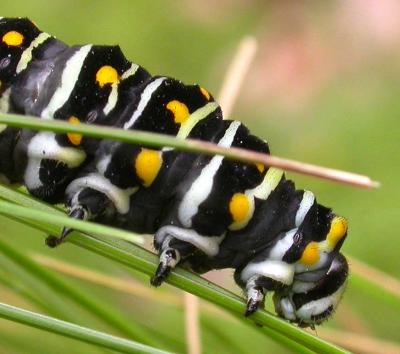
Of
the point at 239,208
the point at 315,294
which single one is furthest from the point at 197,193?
the point at 315,294

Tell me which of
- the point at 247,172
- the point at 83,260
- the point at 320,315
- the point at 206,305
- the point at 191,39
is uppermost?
the point at 191,39

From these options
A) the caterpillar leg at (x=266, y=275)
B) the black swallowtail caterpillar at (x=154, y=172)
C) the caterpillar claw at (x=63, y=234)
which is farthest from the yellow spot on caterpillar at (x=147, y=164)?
the caterpillar leg at (x=266, y=275)

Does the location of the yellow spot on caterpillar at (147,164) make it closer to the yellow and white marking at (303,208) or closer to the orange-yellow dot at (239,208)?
the orange-yellow dot at (239,208)

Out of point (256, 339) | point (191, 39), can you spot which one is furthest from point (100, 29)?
point (256, 339)

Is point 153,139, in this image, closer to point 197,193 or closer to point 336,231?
point 197,193

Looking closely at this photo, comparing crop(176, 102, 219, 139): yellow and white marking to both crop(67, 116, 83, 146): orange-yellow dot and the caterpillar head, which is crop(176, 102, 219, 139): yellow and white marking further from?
the caterpillar head

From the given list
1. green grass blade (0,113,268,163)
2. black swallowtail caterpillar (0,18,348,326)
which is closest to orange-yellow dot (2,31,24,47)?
black swallowtail caterpillar (0,18,348,326)

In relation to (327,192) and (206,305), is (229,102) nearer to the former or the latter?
(206,305)
